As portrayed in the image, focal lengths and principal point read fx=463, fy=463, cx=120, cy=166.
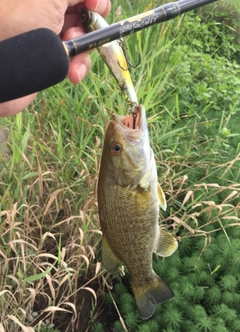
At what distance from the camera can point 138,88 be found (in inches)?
100

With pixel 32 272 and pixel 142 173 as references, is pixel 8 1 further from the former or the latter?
pixel 32 272

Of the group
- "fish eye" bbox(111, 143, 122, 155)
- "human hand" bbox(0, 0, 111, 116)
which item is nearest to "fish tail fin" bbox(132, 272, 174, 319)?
"fish eye" bbox(111, 143, 122, 155)

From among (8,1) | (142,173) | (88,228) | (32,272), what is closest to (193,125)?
(88,228)

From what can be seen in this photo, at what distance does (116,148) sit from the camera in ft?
4.49

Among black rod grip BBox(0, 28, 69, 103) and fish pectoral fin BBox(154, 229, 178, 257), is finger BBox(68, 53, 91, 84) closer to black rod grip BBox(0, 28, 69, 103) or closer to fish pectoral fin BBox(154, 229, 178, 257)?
black rod grip BBox(0, 28, 69, 103)

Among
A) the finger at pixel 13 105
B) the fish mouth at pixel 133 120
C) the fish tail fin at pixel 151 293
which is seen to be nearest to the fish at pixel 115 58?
the fish mouth at pixel 133 120

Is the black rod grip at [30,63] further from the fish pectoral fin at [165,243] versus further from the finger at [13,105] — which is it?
the fish pectoral fin at [165,243]

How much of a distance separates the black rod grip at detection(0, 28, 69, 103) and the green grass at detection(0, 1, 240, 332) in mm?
946

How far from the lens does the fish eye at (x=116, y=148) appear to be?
4.45 feet

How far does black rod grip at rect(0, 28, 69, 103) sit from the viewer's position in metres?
0.88

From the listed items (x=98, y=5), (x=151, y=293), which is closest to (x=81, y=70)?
(x=98, y=5)

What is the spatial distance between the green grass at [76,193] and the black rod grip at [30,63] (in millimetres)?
946

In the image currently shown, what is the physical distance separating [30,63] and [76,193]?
1399 mm

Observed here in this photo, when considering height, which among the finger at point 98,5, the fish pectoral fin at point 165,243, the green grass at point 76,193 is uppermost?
the finger at point 98,5
